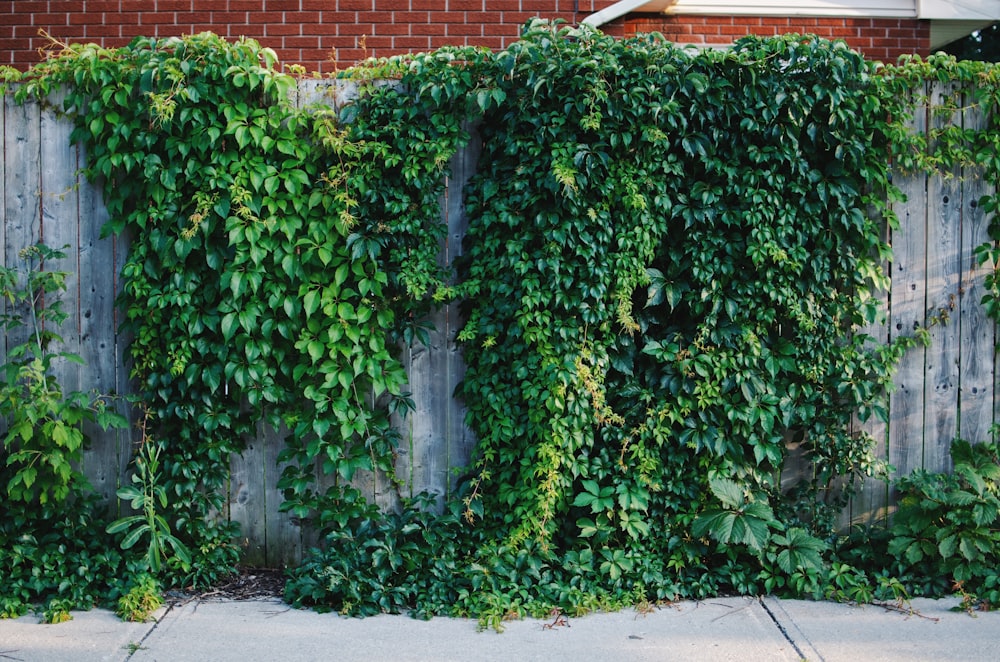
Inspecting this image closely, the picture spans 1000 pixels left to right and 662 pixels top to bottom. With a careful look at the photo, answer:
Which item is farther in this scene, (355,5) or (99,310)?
(355,5)

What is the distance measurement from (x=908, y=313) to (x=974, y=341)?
0.37m

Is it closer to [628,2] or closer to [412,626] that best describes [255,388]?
[412,626]

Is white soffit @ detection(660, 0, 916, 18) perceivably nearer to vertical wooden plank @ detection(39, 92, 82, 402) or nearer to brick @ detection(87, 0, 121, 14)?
brick @ detection(87, 0, 121, 14)

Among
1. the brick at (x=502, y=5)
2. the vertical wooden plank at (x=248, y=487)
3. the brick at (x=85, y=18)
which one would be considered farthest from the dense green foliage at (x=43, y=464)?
the brick at (x=502, y=5)

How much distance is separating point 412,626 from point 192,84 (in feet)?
8.52

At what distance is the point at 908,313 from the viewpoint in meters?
4.30

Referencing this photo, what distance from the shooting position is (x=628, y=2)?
6.48 m

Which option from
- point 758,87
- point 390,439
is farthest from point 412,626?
point 758,87

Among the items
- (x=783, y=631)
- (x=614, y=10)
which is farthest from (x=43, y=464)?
(x=614, y=10)

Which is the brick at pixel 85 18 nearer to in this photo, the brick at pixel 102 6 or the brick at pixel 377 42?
the brick at pixel 102 6

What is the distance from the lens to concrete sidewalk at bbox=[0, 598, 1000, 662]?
3.33m

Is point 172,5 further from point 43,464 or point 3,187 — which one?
point 43,464

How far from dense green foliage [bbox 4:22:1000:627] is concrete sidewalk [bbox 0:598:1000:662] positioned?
20 centimetres

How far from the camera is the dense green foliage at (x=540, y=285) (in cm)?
397
